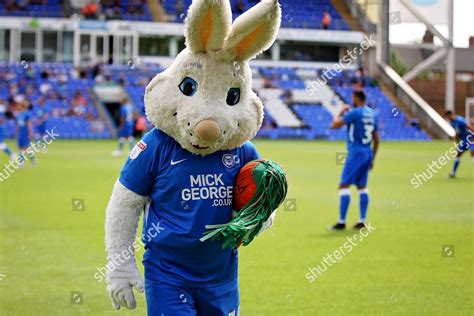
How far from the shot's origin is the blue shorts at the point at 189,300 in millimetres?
4371

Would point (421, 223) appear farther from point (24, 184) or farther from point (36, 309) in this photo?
point (24, 184)

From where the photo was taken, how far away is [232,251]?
4.68 meters

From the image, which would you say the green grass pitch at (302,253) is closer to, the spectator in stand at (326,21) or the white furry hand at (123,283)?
the white furry hand at (123,283)

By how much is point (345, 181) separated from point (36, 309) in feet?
19.4

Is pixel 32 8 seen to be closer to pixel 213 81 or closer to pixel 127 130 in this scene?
pixel 127 130

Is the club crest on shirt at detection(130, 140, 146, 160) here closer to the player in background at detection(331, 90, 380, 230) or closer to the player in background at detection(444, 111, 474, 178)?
the player in background at detection(331, 90, 380, 230)

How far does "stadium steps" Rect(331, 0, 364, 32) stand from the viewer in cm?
4938

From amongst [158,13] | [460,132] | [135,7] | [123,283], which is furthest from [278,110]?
[123,283]

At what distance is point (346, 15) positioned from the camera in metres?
50.1

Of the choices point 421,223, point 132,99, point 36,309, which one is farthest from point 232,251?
point 132,99

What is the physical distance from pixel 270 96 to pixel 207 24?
41094 millimetres

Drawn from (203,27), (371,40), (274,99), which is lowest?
(274,99)

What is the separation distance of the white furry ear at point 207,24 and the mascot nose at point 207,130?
1.52 feet

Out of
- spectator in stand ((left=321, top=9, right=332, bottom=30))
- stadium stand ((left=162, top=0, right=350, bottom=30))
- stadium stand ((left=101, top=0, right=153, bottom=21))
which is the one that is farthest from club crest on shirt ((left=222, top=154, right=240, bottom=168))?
spectator in stand ((left=321, top=9, right=332, bottom=30))
